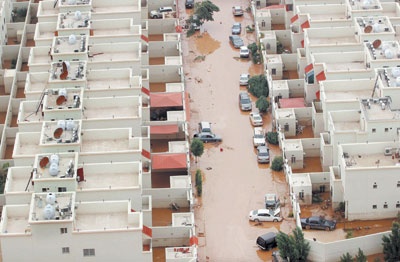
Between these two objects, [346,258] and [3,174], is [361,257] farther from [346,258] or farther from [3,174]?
[3,174]

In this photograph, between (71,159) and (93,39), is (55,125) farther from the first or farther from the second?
(93,39)

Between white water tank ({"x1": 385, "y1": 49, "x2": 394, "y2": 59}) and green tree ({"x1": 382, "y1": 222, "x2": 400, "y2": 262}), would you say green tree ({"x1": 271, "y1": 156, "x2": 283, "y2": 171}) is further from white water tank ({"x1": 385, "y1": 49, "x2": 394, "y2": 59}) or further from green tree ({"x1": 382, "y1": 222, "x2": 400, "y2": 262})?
green tree ({"x1": 382, "y1": 222, "x2": 400, "y2": 262})

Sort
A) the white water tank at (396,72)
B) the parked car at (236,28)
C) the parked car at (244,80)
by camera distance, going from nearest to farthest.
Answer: the white water tank at (396,72) → the parked car at (244,80) → the parked car at (236,28)

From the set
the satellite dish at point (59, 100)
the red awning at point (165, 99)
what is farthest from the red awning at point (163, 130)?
the satellite dish at point (59, 100)

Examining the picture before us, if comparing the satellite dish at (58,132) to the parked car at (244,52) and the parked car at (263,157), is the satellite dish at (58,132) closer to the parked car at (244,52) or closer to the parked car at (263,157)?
the parked car at (263,157)

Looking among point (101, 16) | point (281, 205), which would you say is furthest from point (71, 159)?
point (101, 16)

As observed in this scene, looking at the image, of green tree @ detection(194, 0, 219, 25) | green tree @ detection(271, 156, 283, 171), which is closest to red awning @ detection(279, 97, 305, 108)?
green tree @ detection(271, 156, 283, 171)

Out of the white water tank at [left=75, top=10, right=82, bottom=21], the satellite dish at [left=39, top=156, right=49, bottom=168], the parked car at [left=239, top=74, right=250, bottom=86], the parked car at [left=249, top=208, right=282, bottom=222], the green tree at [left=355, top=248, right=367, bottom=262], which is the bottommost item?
the green tree at [left=355, top=248, right=367, bottom=262]
